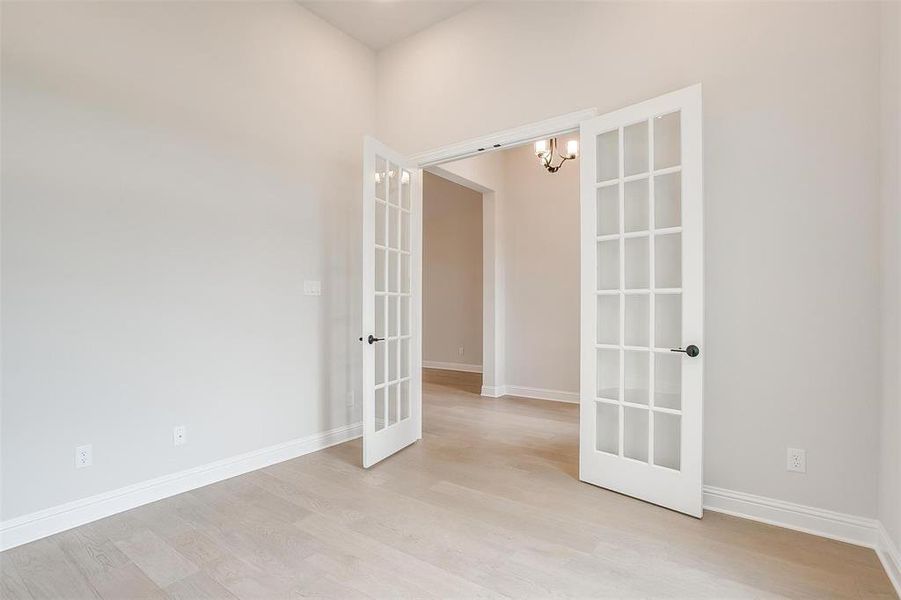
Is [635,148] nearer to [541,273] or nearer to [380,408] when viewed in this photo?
[380,408]

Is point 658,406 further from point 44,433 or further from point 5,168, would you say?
point 5,168

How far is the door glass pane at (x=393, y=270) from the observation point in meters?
3.51

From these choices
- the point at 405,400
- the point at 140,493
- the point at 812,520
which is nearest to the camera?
the point at 812,520

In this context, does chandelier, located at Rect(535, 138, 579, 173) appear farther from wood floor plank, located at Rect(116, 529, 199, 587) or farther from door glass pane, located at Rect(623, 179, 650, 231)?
wood floor plank, located at Rect(116, 529, 199, 587)

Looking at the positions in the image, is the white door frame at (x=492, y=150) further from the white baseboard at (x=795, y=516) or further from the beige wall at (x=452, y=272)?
the white baseboard at (x=795, y=516)

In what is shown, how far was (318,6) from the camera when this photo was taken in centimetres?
342

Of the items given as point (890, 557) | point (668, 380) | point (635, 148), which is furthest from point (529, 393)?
point (890, 557)

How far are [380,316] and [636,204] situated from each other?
6.41 feet

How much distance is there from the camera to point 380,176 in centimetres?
340

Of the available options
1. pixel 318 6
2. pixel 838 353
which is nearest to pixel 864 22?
pixel 838 353

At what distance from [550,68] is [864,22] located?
1.63m

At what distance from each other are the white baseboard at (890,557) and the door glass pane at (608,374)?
1251mm

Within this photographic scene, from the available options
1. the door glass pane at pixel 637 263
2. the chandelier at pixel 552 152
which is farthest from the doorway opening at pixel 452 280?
the door glass pane at pixel 637 263

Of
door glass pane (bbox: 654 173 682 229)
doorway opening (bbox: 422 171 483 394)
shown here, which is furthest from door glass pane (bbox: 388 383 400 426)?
doorway opening (bbox: 422 171 483 394)
